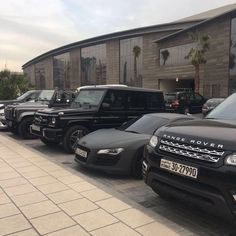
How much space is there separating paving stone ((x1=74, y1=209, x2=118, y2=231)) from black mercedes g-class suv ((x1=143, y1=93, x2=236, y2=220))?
67 cm

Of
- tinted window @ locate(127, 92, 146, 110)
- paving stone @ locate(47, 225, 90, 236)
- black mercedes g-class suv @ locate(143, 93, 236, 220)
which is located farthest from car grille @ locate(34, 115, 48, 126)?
paving stone @ locate(47, 225, 90, 236)

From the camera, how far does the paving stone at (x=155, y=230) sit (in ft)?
12.5

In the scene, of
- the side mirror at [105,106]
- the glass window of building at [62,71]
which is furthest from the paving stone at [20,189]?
the glass window of building at [62,71]

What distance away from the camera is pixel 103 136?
679cm

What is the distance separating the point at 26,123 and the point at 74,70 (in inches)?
2397

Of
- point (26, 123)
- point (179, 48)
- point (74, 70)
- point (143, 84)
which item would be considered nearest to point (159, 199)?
point (26, 123)

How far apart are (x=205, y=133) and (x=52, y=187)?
282 cm

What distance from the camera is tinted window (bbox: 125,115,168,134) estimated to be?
6883mm

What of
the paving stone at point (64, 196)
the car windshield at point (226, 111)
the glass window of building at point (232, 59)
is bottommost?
the paving stone at point (64, 196)

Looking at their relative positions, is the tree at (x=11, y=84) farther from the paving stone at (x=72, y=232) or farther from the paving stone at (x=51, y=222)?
the paving stone at (x=72, y=232)

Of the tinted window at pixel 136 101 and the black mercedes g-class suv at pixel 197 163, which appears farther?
the tinted window at pixel 136 101

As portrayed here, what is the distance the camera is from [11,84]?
24922 mm

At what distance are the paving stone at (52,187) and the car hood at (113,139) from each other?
1.07 metres

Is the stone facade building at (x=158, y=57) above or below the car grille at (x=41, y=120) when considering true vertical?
above
